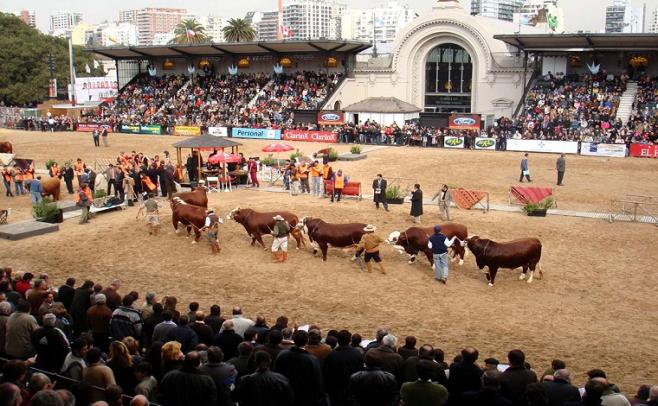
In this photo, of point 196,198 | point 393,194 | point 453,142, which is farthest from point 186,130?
point 196,198

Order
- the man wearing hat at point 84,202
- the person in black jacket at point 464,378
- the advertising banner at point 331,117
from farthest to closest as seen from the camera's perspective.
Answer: the advertising banner at point 331,117 → the man wearing hat at point 84,202 → the person in black jacket at point 464,378

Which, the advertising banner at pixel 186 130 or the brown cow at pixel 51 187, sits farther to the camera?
the advertising banner at pixel 186 130

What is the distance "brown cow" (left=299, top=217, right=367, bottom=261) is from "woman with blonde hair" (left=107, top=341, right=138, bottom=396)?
950 centimetres

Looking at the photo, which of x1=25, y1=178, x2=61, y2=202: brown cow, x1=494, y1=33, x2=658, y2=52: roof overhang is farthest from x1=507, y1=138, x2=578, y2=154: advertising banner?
x1=25, y1=178, x2=61, y2=202: brown cow

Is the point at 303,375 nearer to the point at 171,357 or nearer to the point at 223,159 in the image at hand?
the point at 171,357

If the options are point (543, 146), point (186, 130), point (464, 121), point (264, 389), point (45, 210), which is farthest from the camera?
point (186, 130)

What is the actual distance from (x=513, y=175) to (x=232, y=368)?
25.4 meters

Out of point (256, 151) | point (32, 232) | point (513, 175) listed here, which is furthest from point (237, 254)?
point (256, 151)

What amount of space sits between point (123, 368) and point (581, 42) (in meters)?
44.4

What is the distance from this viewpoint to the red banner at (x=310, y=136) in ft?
148

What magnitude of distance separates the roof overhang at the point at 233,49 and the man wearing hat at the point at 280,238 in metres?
37.4

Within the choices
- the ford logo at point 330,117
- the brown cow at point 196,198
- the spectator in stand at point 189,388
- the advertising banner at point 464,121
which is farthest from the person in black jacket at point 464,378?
the ford logo at point 330,117

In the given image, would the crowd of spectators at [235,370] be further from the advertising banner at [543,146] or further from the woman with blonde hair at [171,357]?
the advertising banner at [543,146]

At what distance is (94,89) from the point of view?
245 feet
